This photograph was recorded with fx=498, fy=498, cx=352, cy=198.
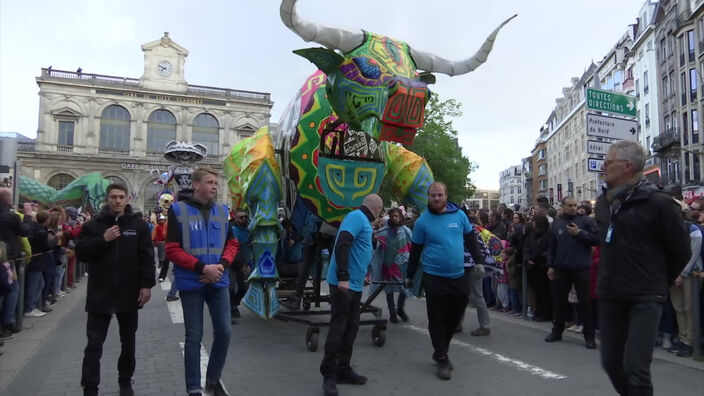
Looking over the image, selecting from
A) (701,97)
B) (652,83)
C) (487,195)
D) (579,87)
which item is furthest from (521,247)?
(487,195)

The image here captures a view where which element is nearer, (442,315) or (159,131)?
(442,315)

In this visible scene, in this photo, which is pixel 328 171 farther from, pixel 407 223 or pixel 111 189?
pixel 407 223

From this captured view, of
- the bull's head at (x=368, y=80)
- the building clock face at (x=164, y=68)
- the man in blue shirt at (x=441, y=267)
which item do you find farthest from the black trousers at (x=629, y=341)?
the building clock face at (x=164, y=68)

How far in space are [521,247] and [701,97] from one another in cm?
2609

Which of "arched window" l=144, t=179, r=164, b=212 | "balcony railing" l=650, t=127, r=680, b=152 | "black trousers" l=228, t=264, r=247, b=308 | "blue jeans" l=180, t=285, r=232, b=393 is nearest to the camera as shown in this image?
"blue jeans" l=180, t=285, r=232, b=393

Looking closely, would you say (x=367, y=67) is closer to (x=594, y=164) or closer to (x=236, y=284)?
(x=594, y=164)

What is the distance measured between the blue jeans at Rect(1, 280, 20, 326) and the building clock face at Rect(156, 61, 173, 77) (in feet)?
134

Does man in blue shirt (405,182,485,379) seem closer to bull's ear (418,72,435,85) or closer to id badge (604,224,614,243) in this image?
bull's ear (418,72,435,85)

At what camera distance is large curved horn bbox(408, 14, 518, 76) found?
18.0ft

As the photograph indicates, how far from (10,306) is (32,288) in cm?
130

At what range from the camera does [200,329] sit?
362 centimetres

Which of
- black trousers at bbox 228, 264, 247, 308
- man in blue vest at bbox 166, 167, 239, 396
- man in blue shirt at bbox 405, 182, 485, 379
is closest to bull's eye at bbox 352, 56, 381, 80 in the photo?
man in blue shirt at bbox 405, 182, 485, 379

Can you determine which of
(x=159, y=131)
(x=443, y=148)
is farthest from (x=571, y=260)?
(x=159, y=131)

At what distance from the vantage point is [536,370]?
456 centimetres
